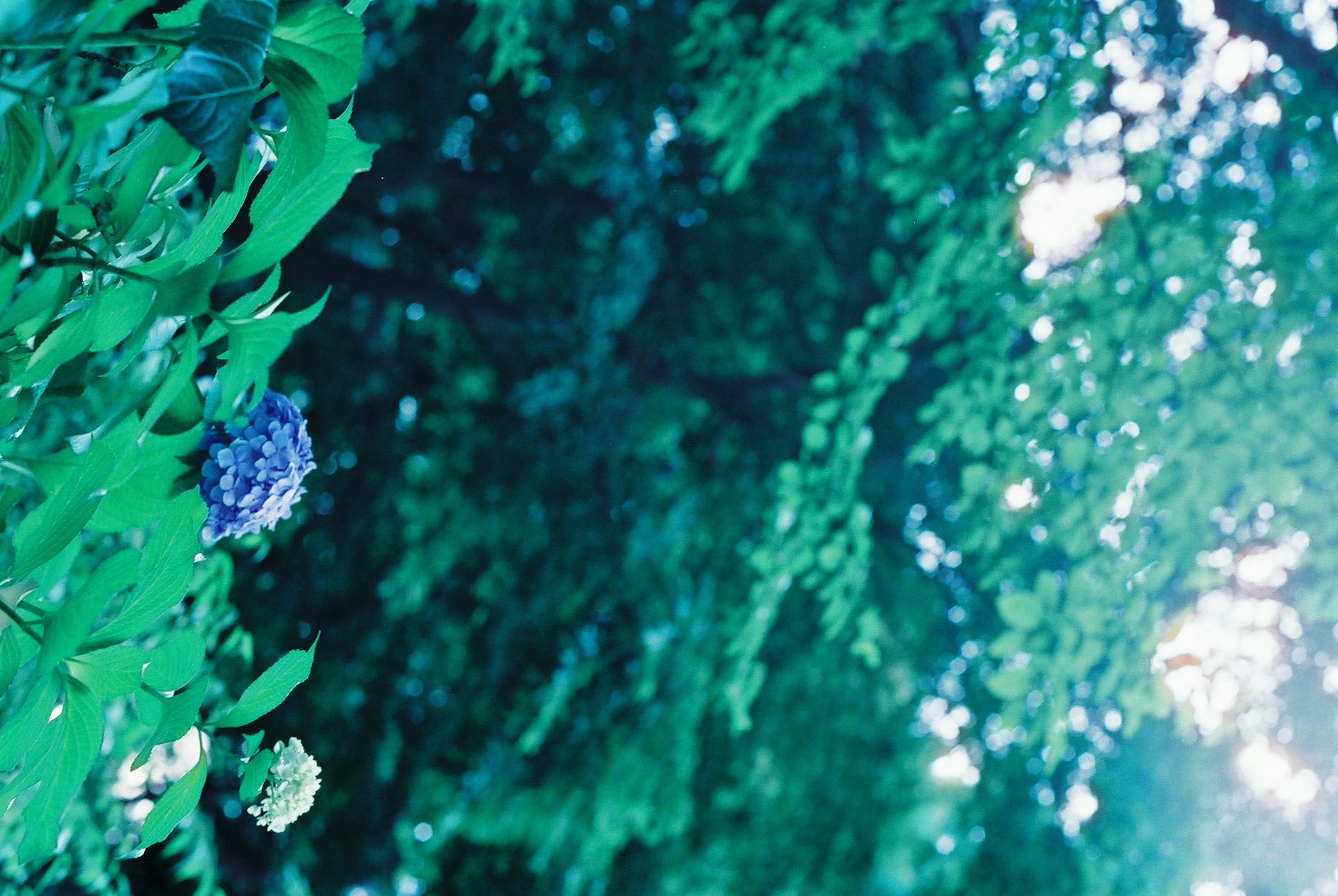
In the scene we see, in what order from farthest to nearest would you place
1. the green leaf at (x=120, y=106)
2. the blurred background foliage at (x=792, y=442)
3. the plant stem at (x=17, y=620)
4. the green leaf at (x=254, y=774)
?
the blurred background foliage at (x=792, y=442)
the green leaf at (x=254, y=774)
the plant stem at (x=17, y=620)
the green leaf at (x=120, y=106)

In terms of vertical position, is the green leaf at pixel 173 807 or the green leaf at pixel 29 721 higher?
the green leaf at pixel 29 721

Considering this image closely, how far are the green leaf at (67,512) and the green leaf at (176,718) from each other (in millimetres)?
68

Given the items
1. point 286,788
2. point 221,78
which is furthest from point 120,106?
point 286,788

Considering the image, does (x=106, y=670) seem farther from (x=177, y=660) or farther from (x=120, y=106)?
(x=120, y=106)

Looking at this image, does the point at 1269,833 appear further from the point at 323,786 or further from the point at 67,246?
the point at 67,246

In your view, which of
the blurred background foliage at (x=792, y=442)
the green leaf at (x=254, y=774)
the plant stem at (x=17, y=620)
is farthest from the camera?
the blurred background foliage at (x=792, y=442)

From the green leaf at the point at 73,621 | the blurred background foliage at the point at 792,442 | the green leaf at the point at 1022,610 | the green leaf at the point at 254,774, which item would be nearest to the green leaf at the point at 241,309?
the green leaf at the point at 73,621

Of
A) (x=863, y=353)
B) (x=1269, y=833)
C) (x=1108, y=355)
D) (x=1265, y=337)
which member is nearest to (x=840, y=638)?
(x=863, y=353)

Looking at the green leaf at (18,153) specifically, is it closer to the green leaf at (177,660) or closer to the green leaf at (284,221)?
the green leaf at (284,221)

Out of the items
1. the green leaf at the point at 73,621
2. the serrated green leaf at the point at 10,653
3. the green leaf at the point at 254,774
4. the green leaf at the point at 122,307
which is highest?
the green leaf at the point at 122,307

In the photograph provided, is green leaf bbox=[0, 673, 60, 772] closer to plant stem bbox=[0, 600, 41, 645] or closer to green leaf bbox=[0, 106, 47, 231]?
plant stem bbox=[0, 600, 41, 645]

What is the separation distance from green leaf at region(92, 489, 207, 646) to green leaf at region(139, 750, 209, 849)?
0.06 meters

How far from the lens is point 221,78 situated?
0.27 m

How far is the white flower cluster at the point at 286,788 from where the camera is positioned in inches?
20.4
